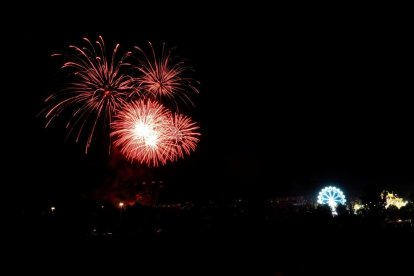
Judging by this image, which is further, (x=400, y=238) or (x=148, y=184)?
(x=148, y=184)

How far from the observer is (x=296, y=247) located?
380 inches

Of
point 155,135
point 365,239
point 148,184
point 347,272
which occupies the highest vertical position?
point 148,184

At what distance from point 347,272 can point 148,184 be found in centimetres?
3061

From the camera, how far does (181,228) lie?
9375 mm

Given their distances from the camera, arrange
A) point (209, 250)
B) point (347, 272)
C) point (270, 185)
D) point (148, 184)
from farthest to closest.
Result: point (270, 185)
point (148, 184)
point (209, 250)
point (347, 272)

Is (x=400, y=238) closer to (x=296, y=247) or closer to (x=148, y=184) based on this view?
(x=296, y=247)

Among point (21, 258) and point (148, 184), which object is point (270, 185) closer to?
point (148, 184)

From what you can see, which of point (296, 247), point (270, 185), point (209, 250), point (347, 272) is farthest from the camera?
point (270, 185)

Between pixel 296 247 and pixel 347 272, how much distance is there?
5.62 ft

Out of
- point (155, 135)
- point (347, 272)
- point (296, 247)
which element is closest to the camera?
point (347, 272)

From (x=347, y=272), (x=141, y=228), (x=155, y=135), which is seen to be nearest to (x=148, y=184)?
(x=155, y=135)

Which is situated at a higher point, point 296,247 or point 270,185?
point 270,185

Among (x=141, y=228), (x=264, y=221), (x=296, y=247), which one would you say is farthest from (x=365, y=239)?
(x=141, y=228)

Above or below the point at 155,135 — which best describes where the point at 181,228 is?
below
